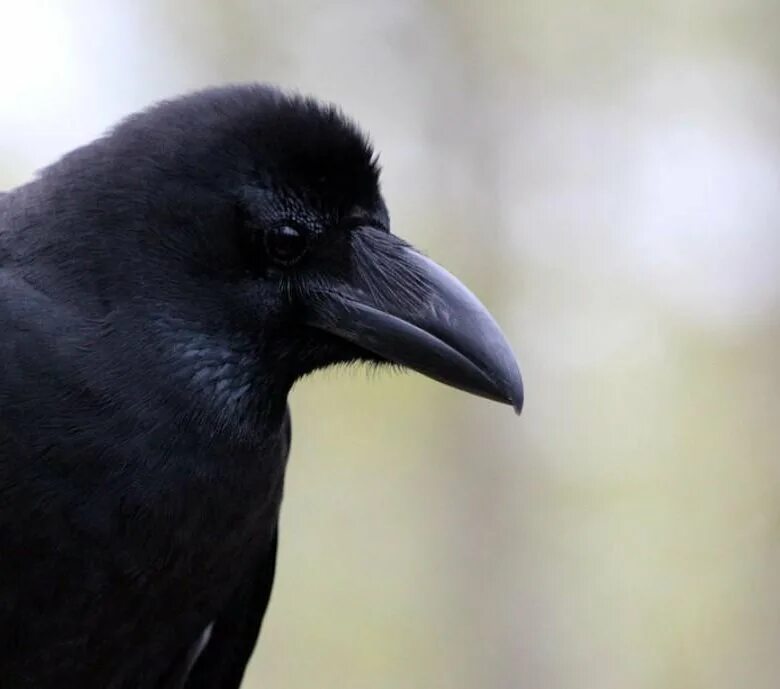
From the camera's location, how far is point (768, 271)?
379 cm

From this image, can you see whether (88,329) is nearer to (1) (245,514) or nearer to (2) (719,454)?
(1) (245,514)

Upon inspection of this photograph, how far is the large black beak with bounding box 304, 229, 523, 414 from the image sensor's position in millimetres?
1354

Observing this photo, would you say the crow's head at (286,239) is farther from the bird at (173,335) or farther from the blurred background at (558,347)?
the blurred background at (558,347)

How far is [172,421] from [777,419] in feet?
9.86

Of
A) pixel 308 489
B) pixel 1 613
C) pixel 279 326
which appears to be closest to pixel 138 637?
pixel 1 613

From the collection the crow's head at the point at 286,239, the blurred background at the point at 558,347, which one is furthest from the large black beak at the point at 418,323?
the blurred background at the point at 558,347

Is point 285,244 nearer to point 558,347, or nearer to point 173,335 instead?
point 173,335

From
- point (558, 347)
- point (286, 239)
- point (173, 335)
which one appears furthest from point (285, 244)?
point (558, 347)

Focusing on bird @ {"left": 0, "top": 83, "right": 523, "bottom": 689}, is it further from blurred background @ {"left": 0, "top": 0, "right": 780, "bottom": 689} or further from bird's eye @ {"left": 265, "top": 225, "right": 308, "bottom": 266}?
blurred background @ {"left": 0, "top": 0, "right": 780, "bottom": 689}

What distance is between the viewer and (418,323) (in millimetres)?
1374

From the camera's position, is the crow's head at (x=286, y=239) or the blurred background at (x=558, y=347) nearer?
the crow's head at (x=286, y=239)

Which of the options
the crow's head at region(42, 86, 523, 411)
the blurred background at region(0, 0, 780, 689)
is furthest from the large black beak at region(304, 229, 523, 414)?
the blurred background at region(0, 0, 780, 689)

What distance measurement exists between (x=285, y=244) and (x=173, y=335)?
→ 0.18 meters

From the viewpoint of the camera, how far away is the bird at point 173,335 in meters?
1.26
